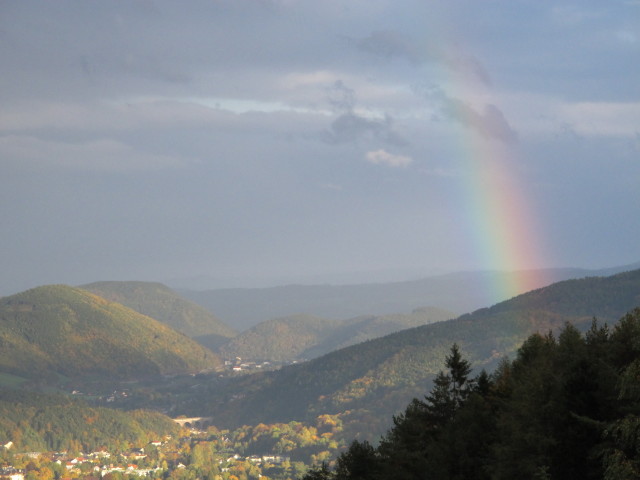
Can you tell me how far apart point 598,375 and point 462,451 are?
18087mm

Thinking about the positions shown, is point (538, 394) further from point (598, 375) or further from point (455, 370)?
point (455, 370)

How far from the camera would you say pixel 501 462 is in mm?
60875

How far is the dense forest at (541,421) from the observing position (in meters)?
49.5

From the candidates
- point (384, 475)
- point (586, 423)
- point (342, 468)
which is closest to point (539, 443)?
point (586, 423)

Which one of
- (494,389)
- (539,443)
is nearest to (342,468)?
(494,389)

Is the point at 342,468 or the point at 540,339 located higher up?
the point at 540,339

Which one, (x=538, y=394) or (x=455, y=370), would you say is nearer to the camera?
(x=538, y=394)

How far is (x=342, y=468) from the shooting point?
9025cm

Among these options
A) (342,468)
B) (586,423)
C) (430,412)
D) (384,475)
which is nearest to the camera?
(586,423)

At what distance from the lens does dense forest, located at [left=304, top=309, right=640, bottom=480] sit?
1948 inches

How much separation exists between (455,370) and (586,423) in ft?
98.4

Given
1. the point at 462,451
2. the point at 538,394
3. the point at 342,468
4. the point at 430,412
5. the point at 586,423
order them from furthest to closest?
the point at 342,468, the point at 430,412, the point at 462,451, the point at 538,394, the point at 586,423

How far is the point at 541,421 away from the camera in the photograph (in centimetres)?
5719

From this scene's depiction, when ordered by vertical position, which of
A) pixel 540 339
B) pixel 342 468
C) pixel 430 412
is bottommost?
pixel 342 468
